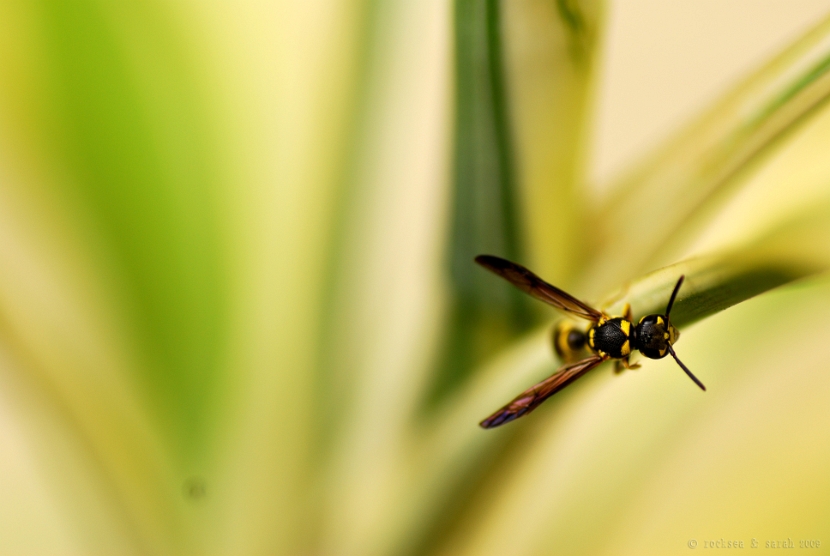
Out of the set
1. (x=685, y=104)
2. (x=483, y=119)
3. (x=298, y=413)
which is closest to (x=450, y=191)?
(x=483, y=119)

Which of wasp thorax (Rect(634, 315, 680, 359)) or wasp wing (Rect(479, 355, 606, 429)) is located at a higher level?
wasp thorax (Rect(634, 315, 680, 359))

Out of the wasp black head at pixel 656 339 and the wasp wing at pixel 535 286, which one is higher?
the wasp wing at pixel 535 286

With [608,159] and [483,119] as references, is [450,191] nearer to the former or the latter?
[483,119]

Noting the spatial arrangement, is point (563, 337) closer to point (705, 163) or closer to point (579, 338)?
point (579, 338)

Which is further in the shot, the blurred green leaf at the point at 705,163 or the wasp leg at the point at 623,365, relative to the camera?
the wasp leg at the point at 623,365

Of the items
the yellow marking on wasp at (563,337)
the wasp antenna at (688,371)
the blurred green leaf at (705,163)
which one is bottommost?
the wasp antenna at (688,371)
